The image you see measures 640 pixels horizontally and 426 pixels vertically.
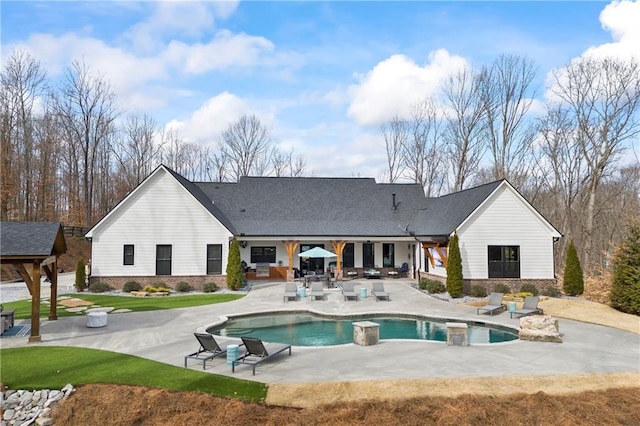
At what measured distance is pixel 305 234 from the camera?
2784cm

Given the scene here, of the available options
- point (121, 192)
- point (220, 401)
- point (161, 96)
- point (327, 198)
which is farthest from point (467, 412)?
point (121, 192)

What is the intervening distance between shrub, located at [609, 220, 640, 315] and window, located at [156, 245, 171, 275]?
22.2 meters

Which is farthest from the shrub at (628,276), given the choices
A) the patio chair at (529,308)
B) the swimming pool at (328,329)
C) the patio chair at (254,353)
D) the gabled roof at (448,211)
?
the patio chair at (254,353)

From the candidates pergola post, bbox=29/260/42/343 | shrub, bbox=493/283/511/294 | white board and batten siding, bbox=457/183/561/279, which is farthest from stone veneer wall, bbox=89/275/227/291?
shrub, bbox=493/283/511/294

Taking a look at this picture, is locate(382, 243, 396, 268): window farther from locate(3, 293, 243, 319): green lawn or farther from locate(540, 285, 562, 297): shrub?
locate(3, 293, 243, 319): green lawn

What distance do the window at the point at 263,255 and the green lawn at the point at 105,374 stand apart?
57.2 feet

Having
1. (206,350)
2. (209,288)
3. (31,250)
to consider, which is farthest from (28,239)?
(209,288)

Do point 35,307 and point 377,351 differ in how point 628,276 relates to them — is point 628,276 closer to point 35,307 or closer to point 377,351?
point 377,351

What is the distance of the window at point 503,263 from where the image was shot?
22578 millimetres

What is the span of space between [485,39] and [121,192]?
42898 mm

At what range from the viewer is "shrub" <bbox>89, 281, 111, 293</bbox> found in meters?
23.0

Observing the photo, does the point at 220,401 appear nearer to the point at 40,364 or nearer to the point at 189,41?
the point at 40,364

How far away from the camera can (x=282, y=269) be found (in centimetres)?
2848

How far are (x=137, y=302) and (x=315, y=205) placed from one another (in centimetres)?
1502
